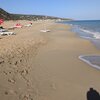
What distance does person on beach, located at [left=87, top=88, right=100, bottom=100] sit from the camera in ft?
21.7

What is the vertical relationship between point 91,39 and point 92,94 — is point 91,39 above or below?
below

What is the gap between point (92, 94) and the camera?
6926 millimetres

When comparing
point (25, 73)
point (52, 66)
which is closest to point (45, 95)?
point (25, 73)

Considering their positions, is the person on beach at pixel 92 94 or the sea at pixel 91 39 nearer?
the person on beach at pixel 92 94

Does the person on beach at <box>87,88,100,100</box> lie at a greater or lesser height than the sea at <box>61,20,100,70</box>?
greater

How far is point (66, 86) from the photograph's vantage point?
764 cm

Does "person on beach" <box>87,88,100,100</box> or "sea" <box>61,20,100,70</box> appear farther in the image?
"sea" <box>61,20,100,70</box>

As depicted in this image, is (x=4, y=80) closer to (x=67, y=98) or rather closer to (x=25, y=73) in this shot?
(x=25, y=73)

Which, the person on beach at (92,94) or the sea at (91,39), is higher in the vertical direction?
the person on beach at (92,94)

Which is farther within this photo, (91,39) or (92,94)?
(91,39)

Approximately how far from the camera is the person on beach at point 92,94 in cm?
662

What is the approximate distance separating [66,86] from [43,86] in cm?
88

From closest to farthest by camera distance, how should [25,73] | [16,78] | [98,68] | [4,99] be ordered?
[4,99]
[16,78]
[25,73]
[98,68]

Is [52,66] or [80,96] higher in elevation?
[80,96]
